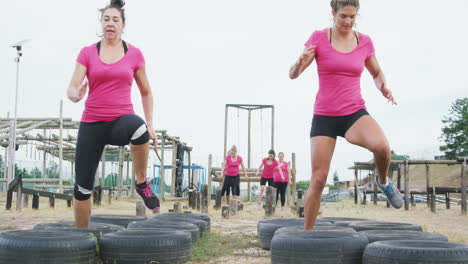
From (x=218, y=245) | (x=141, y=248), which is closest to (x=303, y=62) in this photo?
(x=141, y=248)

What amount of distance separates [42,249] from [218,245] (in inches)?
121

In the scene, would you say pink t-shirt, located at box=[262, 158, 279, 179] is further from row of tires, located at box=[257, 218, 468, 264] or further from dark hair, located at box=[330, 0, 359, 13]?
dark hair, located at box=[330, 0, 359, 13]

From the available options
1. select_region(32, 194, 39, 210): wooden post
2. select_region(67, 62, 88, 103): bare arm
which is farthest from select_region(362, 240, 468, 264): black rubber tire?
select_region(32, 194, 39, 210): wooden post

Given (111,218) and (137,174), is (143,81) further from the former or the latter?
(111,218)

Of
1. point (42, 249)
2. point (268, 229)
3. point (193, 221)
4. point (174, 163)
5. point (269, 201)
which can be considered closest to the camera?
point (42, 249)

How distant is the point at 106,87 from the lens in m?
4.22

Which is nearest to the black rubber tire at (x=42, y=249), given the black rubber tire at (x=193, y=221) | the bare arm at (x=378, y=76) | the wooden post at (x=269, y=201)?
the black rubber tire at (x=193, y=221)

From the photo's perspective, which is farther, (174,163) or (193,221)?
(174,163)

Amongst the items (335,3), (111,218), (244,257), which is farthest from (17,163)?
(335,3)

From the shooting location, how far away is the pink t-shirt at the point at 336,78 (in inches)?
161

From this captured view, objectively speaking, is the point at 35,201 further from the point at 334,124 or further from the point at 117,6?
the point at 334,124

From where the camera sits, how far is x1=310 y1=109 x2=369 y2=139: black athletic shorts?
4.05 metres

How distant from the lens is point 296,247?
14.1 ft

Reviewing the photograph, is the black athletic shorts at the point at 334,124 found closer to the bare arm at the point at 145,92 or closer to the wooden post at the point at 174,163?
the bare arm at the point at 145,92
